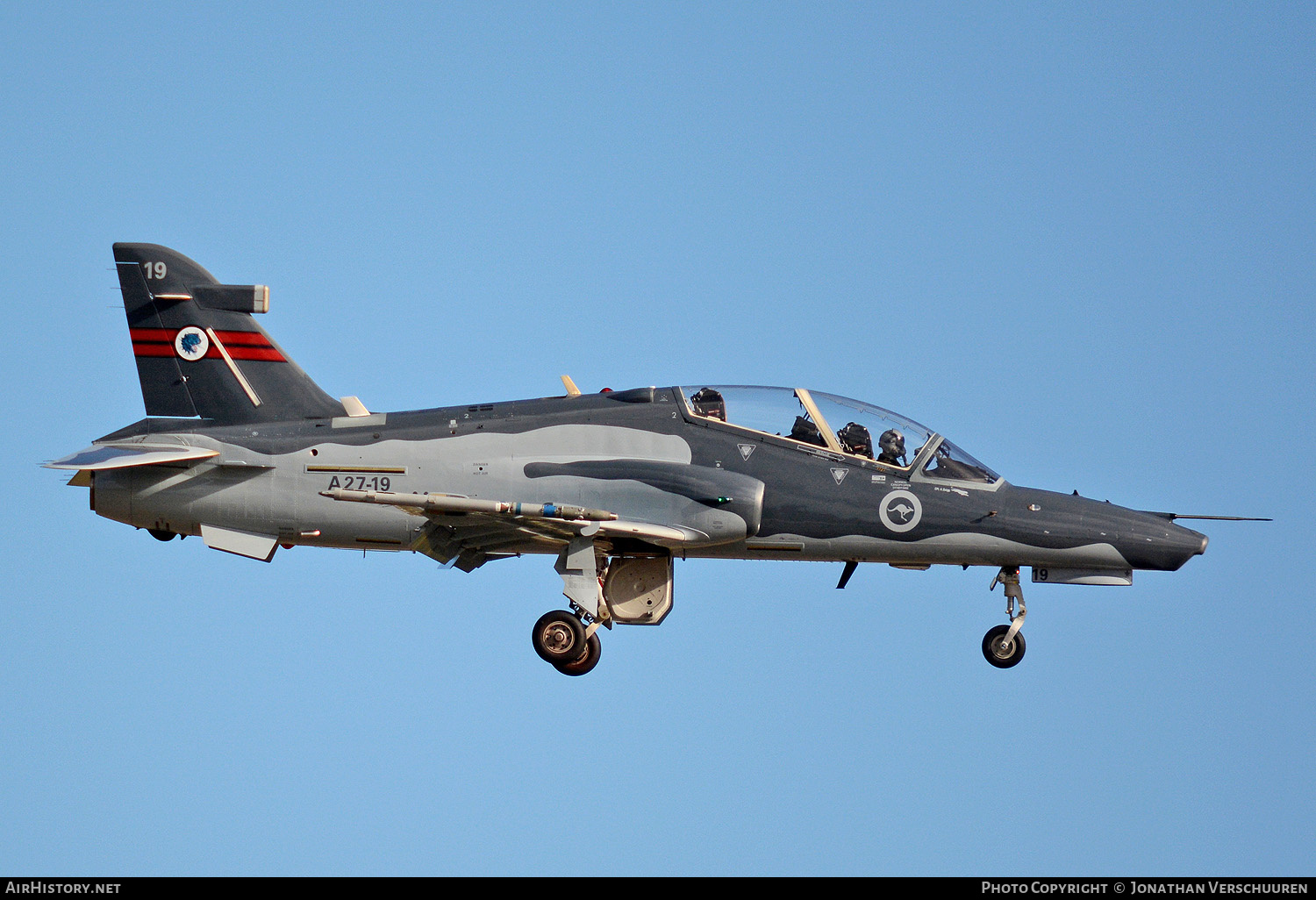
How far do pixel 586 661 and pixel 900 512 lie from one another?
4508mm

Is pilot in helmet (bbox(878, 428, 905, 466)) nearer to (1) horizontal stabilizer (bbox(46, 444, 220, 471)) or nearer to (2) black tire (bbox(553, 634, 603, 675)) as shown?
(2) black tire (bbox(553, 634, 603, 675))

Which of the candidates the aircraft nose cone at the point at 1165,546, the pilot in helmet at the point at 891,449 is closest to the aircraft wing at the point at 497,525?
the pilot in helmet at the point at 891,449

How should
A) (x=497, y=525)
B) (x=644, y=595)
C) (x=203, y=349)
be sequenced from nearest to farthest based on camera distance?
(x=497, y=525)
(x=644, y=595)
(x=203, y=349)

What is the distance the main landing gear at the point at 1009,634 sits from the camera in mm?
22516

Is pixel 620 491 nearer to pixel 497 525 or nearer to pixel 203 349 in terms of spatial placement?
pixel 497 525

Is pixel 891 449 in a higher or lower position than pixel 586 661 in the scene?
higher

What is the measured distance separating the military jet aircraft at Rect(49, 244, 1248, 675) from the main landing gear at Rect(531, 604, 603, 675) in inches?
1.0

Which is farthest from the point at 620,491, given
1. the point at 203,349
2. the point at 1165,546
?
the point at 1165,546

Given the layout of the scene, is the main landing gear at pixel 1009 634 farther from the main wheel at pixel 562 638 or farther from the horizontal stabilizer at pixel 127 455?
the horizontal stabilizer at pixel 127 455

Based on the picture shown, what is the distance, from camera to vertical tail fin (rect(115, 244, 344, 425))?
23531 millimetres

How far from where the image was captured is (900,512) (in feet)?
72.1

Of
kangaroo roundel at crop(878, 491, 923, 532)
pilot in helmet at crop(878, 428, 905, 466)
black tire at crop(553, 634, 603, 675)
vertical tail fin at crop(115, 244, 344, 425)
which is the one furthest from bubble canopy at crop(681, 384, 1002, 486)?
vertical tail fin at crop(115, 244, 344, 425)
